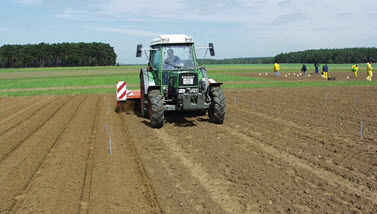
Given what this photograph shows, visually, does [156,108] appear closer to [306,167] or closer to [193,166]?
[193,166]

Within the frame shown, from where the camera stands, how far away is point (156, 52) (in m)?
10.5

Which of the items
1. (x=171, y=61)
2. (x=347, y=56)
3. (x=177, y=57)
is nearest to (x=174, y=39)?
(x=177, y=57)

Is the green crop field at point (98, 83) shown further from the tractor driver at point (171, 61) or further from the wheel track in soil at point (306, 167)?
the wheel track in soil at point (306, 167)

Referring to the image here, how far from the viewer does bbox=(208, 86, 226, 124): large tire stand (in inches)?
369

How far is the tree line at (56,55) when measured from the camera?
345ft

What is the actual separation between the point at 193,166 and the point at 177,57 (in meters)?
4.73

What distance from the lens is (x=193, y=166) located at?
19.9 ft

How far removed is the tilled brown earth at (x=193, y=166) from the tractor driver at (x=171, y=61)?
5.57ft

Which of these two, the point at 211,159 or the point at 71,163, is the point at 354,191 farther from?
the point at 71,163

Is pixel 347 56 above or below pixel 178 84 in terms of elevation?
above

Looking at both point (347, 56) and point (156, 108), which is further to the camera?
point (347, 56)

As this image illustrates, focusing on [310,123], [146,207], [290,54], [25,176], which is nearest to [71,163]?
[25,176]

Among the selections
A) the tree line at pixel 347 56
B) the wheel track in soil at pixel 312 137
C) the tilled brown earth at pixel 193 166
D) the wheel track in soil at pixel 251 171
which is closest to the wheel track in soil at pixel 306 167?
the tilled brown earth at pixel 193 166

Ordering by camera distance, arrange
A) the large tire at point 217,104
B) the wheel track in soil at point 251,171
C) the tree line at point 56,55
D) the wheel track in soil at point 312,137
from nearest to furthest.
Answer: the wheel track in soil at point 251,171 < the wheel track in soil at point 312,137 < the large tire at point 217,104 < the tree line at point 56,55
